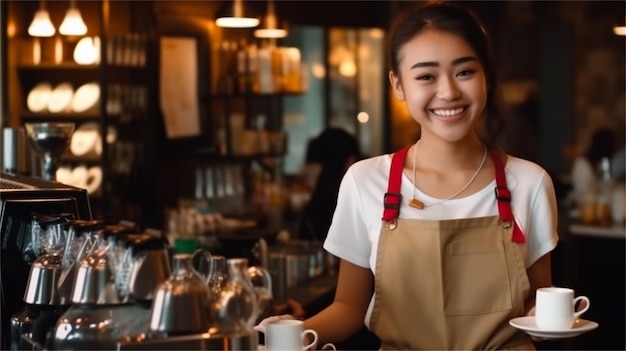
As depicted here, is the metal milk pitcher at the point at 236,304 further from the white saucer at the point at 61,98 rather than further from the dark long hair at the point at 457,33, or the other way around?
the white saucer at the point at 61,98

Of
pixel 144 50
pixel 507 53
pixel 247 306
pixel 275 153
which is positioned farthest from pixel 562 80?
pixel 247 306

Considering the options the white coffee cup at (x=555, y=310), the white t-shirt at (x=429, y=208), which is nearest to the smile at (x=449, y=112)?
the white t-shirt at (x=429, y=208)

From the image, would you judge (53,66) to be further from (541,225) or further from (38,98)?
(541,225)

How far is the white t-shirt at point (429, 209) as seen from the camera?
8.98 ft

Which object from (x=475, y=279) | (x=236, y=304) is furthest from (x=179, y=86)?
(x=236, y=304)

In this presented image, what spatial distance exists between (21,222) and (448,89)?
0.99 metres

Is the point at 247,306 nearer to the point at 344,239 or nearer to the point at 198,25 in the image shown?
the point at 344,239

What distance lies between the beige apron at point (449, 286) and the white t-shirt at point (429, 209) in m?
0.04

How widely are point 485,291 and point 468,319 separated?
76 mm

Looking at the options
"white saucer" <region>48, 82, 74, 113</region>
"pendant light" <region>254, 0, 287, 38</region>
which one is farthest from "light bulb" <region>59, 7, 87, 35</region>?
"pendant light" <region>254, 0, 287, 38</region>

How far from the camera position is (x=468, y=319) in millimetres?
2672

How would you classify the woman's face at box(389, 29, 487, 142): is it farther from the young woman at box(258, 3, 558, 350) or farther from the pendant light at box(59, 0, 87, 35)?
the pendant light at box(59, 0, 87, 35)

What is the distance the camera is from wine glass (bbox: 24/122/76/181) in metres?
3.84

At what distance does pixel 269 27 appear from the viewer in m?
7.18
